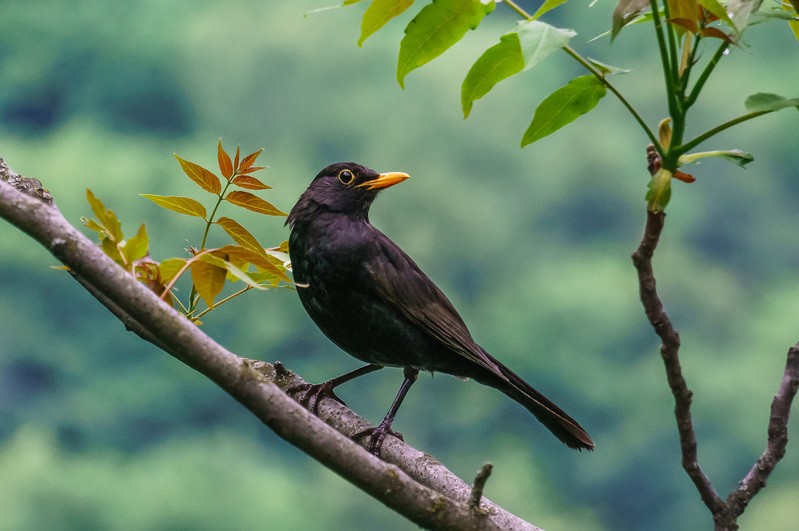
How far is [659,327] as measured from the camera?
1246 millimetres

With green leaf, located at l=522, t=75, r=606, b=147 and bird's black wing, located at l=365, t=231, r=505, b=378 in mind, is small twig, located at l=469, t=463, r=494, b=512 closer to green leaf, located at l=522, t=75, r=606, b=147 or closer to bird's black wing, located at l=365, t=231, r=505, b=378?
green leaf, located at l=522, t=75, r=606, b=147

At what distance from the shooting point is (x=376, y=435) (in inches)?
83.9

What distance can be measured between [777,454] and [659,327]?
390 millimetres

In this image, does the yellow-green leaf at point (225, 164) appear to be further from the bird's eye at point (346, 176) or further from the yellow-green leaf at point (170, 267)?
the bird's eye at point (346, 176)

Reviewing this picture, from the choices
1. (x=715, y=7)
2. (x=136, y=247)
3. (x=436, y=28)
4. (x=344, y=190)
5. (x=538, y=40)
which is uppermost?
(x=344, y=190)

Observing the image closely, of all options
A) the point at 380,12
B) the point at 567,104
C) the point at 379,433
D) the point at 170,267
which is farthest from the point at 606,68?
the point at 379,433

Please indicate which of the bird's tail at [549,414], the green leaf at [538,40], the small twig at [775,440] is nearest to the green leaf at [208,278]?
the green leaf at [538,40]

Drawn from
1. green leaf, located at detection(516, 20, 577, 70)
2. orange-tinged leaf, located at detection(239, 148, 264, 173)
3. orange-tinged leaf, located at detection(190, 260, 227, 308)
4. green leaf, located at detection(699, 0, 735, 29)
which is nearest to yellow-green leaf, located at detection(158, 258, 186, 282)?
orange-tinged leaf, located at detection(190, 260, 227, 308)

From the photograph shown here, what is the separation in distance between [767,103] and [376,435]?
1225 millimetres

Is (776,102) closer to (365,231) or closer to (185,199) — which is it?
(185,199)

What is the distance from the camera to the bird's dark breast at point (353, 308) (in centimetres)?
246

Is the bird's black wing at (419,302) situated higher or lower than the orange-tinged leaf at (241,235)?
higher

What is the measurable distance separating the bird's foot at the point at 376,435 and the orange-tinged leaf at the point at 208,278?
73 cm

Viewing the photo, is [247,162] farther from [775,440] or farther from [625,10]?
[775,440]
